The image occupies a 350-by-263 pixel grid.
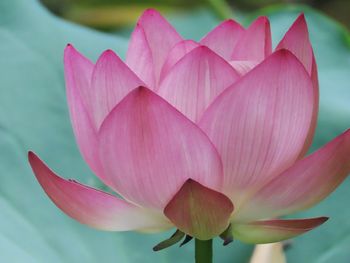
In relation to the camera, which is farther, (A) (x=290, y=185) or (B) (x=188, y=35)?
(B) (x=188, y=35)

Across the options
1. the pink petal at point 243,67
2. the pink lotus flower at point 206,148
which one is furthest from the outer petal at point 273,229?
the pink petal at point 243,67

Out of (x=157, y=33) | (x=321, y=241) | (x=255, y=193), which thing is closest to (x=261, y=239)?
(x=255, y=193)

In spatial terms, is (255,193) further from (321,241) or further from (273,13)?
(273,13)

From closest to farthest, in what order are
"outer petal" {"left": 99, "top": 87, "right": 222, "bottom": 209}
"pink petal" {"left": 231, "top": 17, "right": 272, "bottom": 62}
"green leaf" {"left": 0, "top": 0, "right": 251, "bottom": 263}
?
"outer petal" {"left": 99, "top": 87, "right": 222, "bottom": 209} → "pink petal" {"left": 231, "top": 17, "right": 272, "bottom": 62} → "green leaf" {"left": 0, "top": 0, "right": 251, "bottom": 263}

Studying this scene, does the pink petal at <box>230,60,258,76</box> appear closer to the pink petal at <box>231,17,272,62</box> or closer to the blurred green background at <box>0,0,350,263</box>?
the pink petal at <box>231,17,272,62</box>

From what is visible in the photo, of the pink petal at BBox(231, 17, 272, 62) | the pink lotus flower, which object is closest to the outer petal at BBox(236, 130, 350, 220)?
the pink lotus flower

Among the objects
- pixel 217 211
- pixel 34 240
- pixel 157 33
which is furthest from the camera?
pixel 34 240
